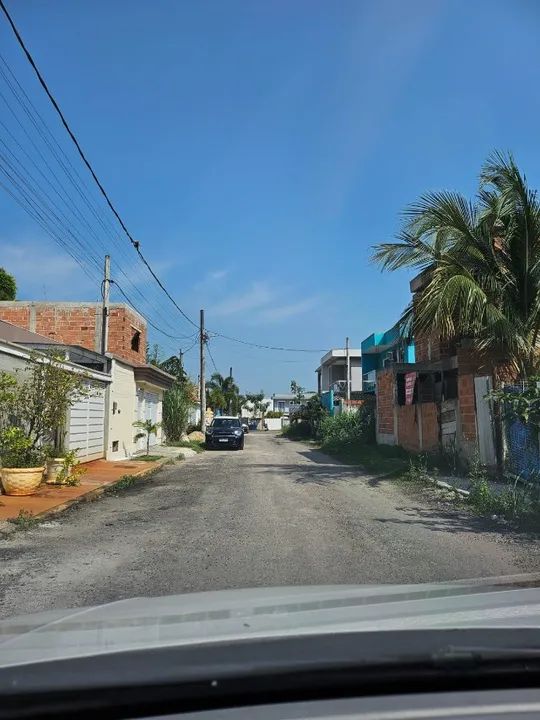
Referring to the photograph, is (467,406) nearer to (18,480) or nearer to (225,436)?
(18,480)

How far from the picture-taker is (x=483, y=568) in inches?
253

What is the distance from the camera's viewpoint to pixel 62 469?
1319 centimetres

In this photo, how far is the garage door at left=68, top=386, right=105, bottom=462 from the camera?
17.0 meters

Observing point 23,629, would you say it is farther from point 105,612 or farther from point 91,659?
point 91,659

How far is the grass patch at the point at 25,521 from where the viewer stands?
29.6 ft

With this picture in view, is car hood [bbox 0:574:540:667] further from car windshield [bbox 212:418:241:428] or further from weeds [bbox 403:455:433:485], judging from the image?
car windshield [bbox 212:418:241:428]

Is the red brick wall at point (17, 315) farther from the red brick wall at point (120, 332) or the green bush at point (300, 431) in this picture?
the green bush at point (300, 431)

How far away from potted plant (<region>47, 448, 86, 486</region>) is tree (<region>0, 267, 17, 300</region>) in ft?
73.8

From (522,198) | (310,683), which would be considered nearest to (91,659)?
(310,683)

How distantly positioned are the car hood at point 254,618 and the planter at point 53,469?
34.9ft

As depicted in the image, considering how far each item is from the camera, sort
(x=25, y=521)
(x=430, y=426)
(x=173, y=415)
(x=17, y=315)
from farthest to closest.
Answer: (x=173, y=415)
(x=17, y=315)
(x=430, y=426)
(x=25, y=521)

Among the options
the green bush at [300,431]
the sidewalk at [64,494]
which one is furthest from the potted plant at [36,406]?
the green bush at [300,431]

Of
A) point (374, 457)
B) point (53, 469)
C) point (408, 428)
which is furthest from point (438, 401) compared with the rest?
point (53, 469)

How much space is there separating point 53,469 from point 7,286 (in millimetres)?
23633
